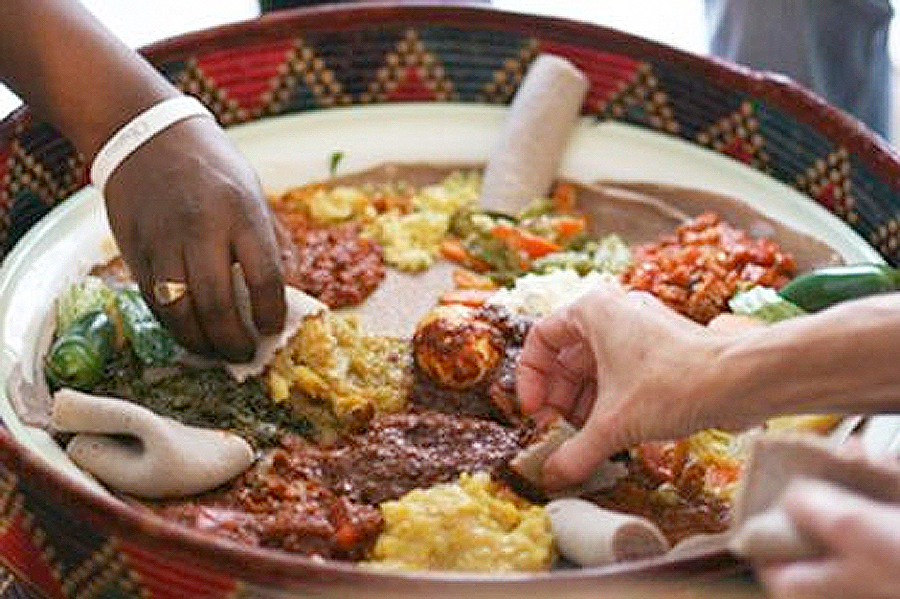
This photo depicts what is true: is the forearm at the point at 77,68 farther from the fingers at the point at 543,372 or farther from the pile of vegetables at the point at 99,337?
the fingers at the point at 543,372

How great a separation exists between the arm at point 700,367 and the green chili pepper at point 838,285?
22.6 inches

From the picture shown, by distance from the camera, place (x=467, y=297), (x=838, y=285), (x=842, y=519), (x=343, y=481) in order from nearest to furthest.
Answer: (x=842, y=519), (x=343, y=481), (x=838, y=285), (x=467, y=297)

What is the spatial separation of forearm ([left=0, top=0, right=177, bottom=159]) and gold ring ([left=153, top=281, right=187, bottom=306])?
31 cm

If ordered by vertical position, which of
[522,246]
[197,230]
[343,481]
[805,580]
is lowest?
[343,481]

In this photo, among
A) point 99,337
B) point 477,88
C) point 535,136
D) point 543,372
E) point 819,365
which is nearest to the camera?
point 819,365

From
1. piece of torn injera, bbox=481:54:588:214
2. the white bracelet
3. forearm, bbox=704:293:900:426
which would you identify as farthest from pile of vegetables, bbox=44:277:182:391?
forearm, bbox=704:293:900:426

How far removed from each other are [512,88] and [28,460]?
1.67m

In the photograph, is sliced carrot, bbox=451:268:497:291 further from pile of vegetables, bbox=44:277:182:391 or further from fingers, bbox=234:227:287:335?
pile of vegetables, bbox=44:277:182:391

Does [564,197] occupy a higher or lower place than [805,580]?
lower

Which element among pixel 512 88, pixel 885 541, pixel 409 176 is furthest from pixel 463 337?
pixel 885 541

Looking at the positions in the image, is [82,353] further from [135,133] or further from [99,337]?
[135,133]

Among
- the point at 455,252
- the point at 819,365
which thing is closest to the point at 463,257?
the point at 455,252

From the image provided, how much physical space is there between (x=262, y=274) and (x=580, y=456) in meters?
0.64

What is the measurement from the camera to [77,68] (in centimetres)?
280
